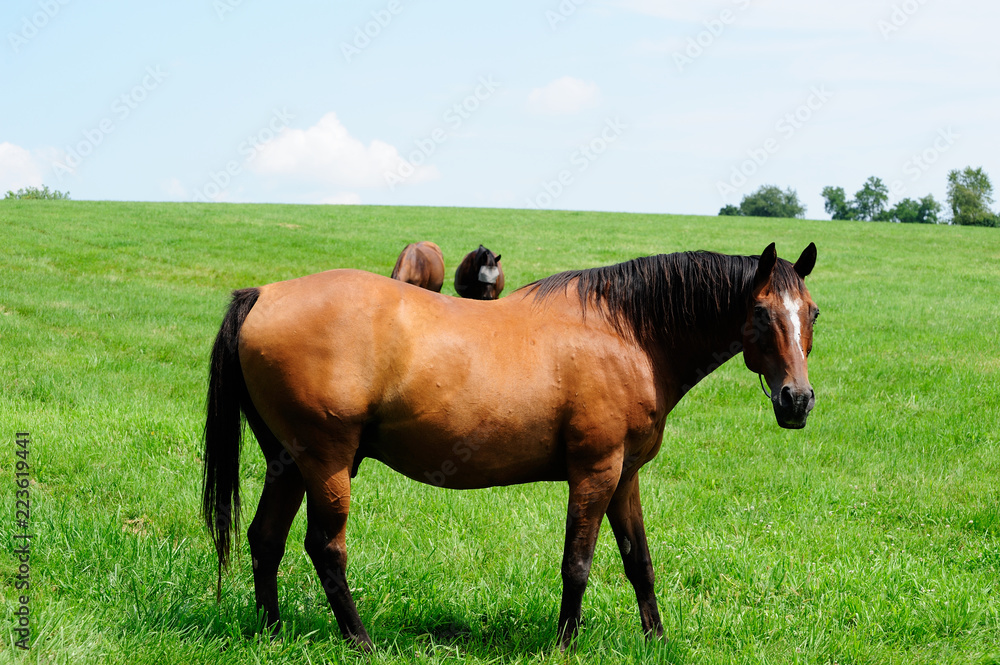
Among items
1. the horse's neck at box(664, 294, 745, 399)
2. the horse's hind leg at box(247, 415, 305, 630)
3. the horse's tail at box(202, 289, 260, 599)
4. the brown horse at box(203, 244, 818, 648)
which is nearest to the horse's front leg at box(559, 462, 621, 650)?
the brown horse at box(203, 244, 818, 648)

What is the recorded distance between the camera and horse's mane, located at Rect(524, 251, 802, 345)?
13.0ft

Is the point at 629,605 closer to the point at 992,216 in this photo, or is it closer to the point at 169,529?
the point at 169,529

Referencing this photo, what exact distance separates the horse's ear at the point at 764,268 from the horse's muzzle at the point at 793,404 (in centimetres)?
52

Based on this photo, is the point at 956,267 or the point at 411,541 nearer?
the point at 411,541

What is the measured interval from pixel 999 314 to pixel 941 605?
47.3 ft

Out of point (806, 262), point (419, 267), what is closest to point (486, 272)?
point (419, 267)

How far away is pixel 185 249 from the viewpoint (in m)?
22.9

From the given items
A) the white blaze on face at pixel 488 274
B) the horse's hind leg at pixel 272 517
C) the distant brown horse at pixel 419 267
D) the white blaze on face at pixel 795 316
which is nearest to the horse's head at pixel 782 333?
the white blaze on face at pixel 795 316

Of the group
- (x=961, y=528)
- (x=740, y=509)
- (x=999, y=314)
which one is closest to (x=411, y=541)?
(x=740, y=509)

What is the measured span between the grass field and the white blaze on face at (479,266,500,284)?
4374 millimetres

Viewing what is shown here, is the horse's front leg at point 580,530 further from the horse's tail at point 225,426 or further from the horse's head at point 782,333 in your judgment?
the horse's tail at point 225,426

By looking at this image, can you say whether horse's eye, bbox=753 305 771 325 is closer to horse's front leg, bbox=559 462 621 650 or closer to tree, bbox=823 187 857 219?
horse's front leg, bbox=559 462 621 650

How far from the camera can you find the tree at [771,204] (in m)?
101

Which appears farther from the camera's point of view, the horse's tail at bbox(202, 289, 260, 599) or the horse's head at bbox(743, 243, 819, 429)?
the horse's tail at bbox(202, 289, 260, 599)
